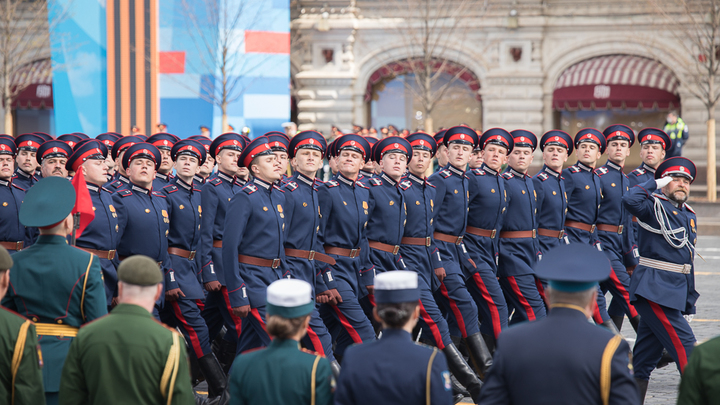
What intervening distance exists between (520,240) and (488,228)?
1.06ft

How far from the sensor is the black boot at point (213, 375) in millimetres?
6492

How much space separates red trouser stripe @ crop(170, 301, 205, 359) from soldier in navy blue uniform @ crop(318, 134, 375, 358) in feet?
3.29

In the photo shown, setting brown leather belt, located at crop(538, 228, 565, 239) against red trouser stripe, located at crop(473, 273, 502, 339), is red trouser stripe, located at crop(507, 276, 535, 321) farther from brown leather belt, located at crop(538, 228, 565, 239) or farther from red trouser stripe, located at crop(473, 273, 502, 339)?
brown leather belt, located at crop(538, 228, 565, 239)

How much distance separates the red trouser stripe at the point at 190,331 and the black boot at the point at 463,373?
1.88 meters

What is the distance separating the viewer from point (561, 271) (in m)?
3.38

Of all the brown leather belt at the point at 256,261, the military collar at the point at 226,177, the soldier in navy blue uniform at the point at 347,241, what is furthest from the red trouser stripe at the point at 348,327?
the military collar at the point at 226,177

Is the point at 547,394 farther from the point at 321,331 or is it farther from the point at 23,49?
the point at 23,49

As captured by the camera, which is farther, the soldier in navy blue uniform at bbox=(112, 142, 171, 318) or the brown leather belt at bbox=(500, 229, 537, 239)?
the brown leather belt at bbox=(500, 229, 537, 239)

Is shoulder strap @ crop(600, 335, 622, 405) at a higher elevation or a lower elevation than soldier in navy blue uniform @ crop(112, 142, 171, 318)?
lower

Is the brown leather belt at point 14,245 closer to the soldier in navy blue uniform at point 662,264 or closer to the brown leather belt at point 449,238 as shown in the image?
the brown leather belt at point 449,238

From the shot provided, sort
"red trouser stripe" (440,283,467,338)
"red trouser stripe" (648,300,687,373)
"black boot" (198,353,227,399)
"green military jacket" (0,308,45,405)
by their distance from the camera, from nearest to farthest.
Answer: "green military jacket" (0,308,45,405) → "red trouser stripe" (648,300,687,373) → "black boot" (198,353,227,399) → "red trouser stripe" (440,283,467,338)

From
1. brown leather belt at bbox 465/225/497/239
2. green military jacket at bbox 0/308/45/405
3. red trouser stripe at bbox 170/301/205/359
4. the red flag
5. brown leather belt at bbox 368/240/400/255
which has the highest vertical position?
the red flag

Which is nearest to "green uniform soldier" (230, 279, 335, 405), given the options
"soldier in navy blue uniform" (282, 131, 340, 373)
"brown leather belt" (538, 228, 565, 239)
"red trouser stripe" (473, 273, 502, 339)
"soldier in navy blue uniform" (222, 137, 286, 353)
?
"soldier in navy blue uniform" (222, 137, 286, 353)

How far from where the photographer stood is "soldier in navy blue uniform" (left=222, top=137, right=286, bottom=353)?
5762mm
